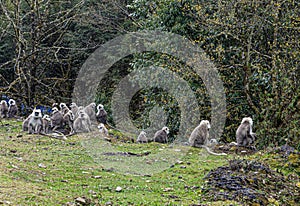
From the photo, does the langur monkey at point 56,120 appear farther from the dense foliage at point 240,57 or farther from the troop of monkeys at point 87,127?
the dense foliage at point 240,57

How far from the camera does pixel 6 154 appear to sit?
1054 centimetres

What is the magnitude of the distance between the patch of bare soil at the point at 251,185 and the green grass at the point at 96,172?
32 centimetres

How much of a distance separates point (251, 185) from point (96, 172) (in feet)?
10.5

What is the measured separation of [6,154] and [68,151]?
1836 millimetres

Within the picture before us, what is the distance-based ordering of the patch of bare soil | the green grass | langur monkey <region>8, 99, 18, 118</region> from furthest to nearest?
langur monkey <region>8, 99, 18, 118</region>
the patch of bare soil
the green grass

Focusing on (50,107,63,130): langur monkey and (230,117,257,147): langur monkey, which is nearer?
(230,117,257,147): langur monkey

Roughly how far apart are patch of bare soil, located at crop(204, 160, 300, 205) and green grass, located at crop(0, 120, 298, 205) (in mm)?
325

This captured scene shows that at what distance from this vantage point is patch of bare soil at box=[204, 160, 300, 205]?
8191 mm

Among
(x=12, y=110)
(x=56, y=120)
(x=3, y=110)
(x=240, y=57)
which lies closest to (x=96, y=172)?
(x=56, y=120)

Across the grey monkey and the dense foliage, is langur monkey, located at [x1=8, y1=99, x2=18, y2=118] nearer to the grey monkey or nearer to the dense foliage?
the dense foliage

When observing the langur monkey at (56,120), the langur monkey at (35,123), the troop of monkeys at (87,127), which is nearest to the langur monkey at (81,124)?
the troop of monkeys at (87,127)

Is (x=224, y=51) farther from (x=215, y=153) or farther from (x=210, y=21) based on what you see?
(x=215, y=153)

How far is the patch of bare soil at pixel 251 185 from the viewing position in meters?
8.19

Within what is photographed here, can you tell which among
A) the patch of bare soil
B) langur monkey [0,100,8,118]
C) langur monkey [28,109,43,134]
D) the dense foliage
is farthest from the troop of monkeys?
langur monkey [0,100,8,118]
